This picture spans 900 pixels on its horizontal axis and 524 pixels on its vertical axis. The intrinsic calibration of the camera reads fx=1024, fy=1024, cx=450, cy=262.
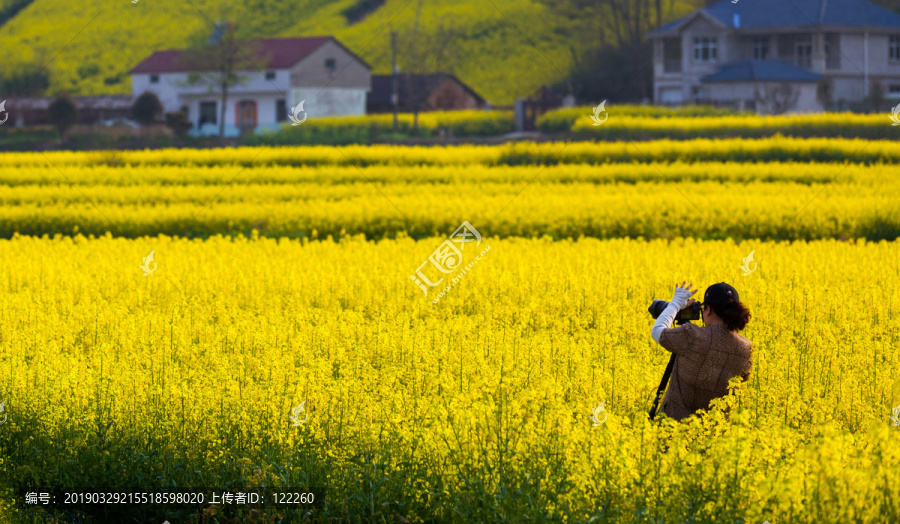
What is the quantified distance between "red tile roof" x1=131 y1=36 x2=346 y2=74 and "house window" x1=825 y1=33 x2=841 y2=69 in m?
31.3

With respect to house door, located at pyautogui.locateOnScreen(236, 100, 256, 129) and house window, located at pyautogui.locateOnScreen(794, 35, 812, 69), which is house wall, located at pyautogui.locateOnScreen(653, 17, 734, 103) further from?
house door, located at pyautogui.locateOnScreen(236, 100, 256, 129)

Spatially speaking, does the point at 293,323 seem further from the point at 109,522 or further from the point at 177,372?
the point at 109,522

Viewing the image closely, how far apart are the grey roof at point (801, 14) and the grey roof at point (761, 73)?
14.6ft

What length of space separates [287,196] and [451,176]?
554cm

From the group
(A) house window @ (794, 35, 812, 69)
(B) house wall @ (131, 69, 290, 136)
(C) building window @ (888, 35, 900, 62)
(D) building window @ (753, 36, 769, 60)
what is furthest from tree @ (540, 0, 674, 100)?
(B) house wall @ (131, 69, 290, 136)

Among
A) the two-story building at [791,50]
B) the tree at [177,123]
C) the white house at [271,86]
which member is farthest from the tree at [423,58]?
the tree at [177,123]

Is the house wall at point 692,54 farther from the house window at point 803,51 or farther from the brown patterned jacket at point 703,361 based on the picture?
the brown patterned jacket at point 703,361

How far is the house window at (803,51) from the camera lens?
62.7 meters

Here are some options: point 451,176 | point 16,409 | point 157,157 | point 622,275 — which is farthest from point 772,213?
point 157,157

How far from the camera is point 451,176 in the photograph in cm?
2809

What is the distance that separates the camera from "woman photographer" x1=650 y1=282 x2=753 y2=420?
20.1 feet

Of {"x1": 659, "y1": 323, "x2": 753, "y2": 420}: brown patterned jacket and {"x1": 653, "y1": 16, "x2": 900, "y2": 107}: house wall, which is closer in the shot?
{"x1": 659, "y1": 323, "x2": 753, "y2": 420}: brown patterned jacket

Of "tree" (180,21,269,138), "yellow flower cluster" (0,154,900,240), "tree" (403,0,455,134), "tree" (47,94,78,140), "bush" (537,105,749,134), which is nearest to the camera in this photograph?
"yellow flower cluster" (0,154,900,240)

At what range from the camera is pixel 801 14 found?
210 ft
